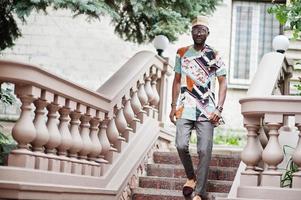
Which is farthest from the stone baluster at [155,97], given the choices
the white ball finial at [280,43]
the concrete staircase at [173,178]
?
the white ball finial at [280,43]

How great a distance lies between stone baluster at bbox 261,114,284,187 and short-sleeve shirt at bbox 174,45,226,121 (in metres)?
1.15

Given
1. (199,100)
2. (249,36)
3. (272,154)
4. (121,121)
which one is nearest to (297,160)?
(272,154)

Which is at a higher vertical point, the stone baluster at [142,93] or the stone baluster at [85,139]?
the stone baluster at [142,93]

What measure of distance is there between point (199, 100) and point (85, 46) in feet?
36.4

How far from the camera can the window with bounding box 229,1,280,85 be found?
59.5 ft

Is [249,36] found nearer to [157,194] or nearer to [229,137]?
[229,137]

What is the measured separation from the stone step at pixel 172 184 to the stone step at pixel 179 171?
257mm

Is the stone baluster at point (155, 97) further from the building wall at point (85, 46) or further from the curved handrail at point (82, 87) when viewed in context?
the building wall at point (85, 46)

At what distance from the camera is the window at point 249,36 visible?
18.1 m

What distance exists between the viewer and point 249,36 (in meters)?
18.2

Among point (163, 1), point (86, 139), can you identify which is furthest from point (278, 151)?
point (163, 1)

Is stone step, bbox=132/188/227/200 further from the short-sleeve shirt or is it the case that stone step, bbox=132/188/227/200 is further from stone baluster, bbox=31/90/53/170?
stone baluster, bbox=31/90/53/170

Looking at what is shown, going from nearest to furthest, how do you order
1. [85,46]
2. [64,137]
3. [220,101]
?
[64,137] < [220,101] < [85,46]

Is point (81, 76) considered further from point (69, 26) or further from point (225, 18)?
point (225, 18)
